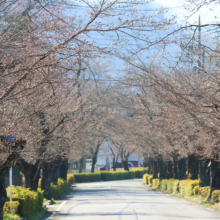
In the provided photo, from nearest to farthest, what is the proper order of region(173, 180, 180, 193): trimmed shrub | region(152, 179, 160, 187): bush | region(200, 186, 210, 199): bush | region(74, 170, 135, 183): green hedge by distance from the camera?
region(200, 186, 210, 199): bush, region(173, 180, 180, 193): trimmed shrub, region(152, 179, 160, 187): bush, region(74, 170, 135, 183): green hedge

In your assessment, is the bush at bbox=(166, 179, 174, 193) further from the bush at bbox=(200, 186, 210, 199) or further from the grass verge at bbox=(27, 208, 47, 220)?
the grass verge at bbox=(27, 208, 47, 220)

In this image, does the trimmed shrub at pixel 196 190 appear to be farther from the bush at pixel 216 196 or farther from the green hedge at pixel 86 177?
the green hedge at pixel 86 177

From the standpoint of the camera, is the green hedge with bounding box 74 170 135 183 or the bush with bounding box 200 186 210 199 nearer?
the bush with bounding box 200 186 210 199

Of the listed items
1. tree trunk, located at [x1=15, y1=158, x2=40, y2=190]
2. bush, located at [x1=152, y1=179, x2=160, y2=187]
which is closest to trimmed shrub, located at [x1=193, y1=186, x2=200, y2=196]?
tree trunk, located at [x1=15, y1=158, x2=40, y2=190]

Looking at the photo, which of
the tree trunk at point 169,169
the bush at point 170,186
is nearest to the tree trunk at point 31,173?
the bush at point 170,186

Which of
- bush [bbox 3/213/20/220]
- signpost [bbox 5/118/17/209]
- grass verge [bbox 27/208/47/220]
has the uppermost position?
signpost [bbox 5/118/17/209]

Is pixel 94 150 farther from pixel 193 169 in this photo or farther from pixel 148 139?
pixel 193 169

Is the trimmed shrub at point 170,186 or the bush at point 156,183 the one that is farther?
the bush at point 156,183

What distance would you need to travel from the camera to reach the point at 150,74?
13469 mm

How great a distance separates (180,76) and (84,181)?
36.7 m

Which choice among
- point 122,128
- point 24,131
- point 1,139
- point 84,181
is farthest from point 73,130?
point 84,181

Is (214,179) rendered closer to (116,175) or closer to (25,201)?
(25,201)

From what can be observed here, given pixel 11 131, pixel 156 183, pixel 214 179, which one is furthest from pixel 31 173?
pixel 156 183

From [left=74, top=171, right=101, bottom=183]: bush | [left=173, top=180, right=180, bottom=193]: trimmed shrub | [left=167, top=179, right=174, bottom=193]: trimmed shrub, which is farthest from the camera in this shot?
[left=74, top=171, right=101, bottom=183]: bush
